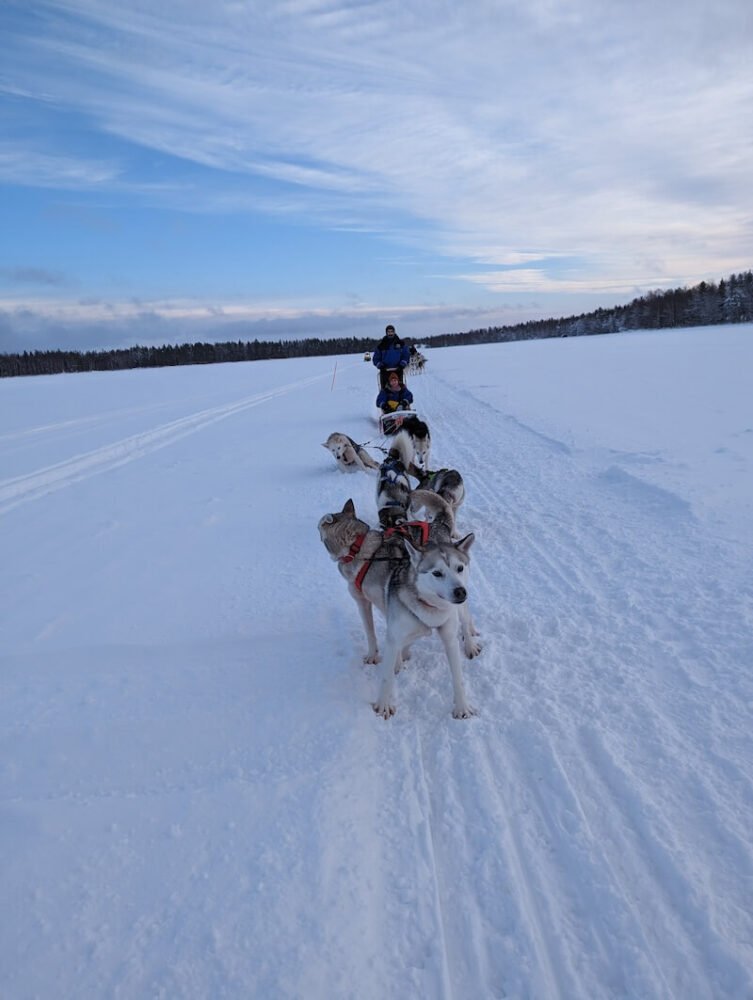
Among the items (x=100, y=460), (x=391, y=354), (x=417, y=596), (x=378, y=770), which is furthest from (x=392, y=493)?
(x=100, y=460)

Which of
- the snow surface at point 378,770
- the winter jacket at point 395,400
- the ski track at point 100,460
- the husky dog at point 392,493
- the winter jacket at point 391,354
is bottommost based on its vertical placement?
the snow surface at point 378,770

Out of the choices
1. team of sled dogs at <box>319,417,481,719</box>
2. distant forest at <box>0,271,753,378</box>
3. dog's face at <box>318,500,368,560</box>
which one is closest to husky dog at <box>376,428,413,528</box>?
team of sled dogs at <box>319,417,481,719</box>

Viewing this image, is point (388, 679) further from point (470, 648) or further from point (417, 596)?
point (470, 648)

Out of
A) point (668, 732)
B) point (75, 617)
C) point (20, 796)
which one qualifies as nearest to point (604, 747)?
point (668, 732)

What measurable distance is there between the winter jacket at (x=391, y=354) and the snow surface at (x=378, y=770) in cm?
572

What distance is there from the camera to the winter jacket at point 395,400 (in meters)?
10.4

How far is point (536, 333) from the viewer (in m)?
112

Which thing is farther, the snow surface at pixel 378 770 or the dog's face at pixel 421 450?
the dog's face at pixel 421 450

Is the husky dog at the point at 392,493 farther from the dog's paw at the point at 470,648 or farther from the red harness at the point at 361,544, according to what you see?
the dog's paw at the point at 470,648

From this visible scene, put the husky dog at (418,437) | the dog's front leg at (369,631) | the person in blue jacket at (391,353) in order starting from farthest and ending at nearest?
the person in blue jacket at (391,353) → the husky dog at (418,437) → the dog's front leg at (369,631)

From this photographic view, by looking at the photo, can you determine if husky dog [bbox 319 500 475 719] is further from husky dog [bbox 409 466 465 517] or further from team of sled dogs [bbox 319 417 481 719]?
husky dog [bbox 409 466 465 517]

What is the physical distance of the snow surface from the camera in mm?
1848

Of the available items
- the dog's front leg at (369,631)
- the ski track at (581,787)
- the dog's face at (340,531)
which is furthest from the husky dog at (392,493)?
the dog's front leg at (369,631)

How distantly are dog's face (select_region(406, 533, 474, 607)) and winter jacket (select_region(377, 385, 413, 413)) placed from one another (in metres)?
7.65
